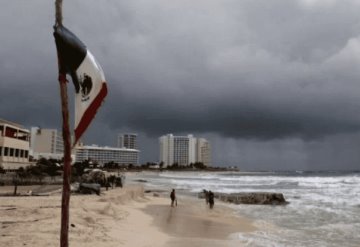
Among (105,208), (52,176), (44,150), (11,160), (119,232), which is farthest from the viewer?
(44,150)

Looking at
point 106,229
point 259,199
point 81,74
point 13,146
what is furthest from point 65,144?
point 13,146

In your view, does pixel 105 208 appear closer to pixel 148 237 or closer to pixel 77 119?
pixel 148 237

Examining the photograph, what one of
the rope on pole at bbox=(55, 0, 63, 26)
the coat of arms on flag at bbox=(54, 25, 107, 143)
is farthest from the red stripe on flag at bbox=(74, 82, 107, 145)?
the rope on pole at bbox=(55, 0, 63, 26)

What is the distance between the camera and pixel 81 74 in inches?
212

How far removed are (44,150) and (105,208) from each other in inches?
6846

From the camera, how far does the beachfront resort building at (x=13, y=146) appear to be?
201ft

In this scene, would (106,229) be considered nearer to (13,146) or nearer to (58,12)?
(58,12)

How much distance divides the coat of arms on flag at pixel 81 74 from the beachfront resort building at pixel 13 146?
185 ft

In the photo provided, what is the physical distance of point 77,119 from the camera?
529 cm

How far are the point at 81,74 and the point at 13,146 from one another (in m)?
65.1

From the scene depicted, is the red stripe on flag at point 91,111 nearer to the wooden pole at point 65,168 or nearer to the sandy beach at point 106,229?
the wooden pole at point 65,168

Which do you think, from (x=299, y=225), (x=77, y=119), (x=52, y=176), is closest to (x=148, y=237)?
(x=299, y=225)

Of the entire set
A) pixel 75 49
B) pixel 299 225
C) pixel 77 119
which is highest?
pixel 75 49

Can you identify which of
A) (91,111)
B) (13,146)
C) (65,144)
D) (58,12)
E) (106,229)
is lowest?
(106,229)
